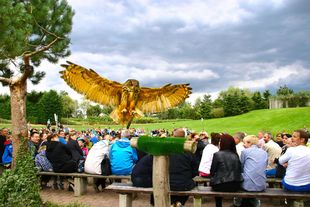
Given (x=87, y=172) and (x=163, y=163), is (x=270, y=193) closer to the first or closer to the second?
(x=163, y=163)

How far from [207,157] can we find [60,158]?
3519 millimetres

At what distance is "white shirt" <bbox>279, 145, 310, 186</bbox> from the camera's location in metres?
5.54

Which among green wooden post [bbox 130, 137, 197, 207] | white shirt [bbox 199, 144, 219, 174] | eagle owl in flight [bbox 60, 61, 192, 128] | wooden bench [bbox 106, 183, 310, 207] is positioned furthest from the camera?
eagle owl in flight [bbox 60, 61, 192, 128]

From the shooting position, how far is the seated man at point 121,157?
776 centimetres

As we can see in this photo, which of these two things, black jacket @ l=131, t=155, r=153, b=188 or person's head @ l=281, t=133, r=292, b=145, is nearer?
black jacket @ l=131, t=155, r=153, b=188

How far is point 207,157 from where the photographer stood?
7.16m

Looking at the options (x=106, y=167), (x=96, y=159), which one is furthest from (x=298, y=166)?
(x=96, y=159)

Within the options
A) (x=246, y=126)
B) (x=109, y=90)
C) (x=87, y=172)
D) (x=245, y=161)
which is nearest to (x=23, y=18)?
(x=109, y=90)

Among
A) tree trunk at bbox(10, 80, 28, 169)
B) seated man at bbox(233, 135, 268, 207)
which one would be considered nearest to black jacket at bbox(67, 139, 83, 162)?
tree trunk at bbox(10, 80, 28, 169)

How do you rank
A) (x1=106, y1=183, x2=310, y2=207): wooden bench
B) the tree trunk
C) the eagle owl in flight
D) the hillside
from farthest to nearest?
the hillside, the eagle owl in flight, the tree trunk, (x1=106, y1=183, x2=310, y2=207): wooden bench

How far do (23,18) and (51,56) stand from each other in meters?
3.34

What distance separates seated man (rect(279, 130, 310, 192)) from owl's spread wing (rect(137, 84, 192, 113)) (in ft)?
13.4

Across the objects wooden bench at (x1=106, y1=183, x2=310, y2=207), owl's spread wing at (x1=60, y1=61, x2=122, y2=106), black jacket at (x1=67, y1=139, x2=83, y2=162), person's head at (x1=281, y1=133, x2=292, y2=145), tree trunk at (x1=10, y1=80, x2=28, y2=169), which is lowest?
wooden bench at (x1=106, y1=183, x2=310, y2=207)

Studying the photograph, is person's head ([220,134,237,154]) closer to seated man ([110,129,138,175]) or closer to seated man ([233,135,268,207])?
seated man ([233,135,268,207])
